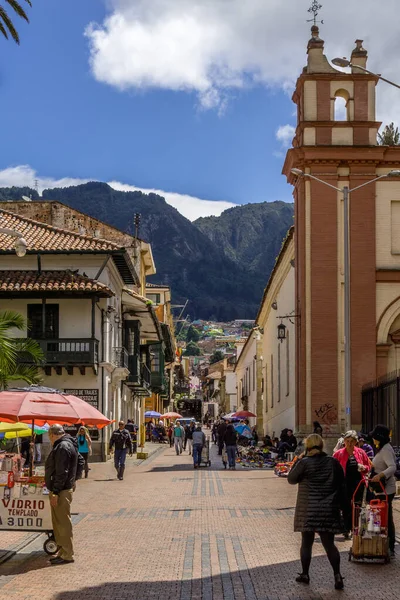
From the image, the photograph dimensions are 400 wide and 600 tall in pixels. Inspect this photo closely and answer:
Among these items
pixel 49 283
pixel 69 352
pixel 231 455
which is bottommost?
pixel 231 455

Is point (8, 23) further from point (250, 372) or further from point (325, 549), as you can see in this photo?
point (250, 372)

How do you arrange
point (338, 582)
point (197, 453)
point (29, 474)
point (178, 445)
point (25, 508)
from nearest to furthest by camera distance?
point (338, 582) → point (25, 508) → point (29, 474) → point (197, 453) → point (178, 445)

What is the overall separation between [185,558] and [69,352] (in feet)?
78.9

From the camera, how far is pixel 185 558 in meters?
12.1

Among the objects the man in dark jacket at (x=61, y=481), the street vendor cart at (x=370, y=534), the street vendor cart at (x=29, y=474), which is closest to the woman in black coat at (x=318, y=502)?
the street vendor cart at (x=370, y=534)

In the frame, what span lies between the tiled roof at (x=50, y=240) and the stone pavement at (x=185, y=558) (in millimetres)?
17978

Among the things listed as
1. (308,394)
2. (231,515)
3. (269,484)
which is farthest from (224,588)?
(308,394)

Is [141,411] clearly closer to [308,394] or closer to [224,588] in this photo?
[308,394]

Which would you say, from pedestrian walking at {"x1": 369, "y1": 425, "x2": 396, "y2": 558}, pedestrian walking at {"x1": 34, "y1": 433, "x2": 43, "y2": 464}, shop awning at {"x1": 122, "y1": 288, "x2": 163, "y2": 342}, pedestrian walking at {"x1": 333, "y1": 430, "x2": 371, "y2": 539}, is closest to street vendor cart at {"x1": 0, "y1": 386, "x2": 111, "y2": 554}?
pedestrian walking at {"x1": 333, "y1": 430, "x2": 371, "y2": 539}

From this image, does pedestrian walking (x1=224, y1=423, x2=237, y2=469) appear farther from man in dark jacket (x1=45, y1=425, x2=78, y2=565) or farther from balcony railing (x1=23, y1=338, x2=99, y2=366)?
man in dark jacket (x1=45, y1=425, x2=78, y2=565)

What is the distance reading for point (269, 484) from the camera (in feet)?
81.8

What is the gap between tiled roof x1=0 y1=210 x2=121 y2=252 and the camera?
37938 millimetres

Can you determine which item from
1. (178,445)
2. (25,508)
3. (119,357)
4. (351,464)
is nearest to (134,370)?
(178,445)

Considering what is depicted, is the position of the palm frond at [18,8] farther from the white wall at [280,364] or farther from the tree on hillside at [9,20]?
the white wall at [280,364]
